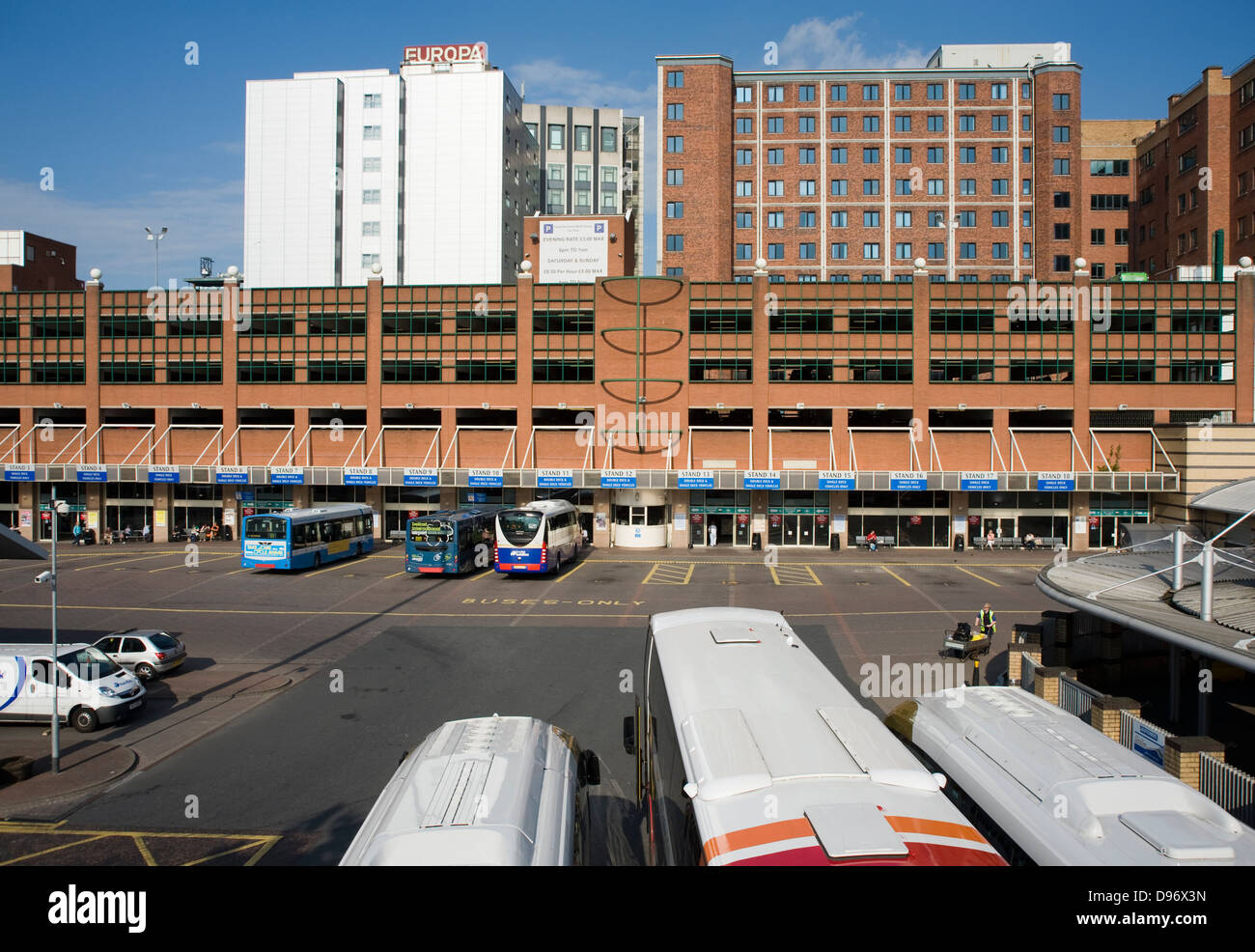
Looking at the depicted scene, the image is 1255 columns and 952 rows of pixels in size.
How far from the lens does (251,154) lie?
7356cm

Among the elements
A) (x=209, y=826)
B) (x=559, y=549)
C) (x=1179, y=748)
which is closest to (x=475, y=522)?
(x=559, y=549)

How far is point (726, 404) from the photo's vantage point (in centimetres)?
4503

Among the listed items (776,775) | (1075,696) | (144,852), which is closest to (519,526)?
(144,852)

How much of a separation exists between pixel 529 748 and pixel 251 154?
8058 centimetres

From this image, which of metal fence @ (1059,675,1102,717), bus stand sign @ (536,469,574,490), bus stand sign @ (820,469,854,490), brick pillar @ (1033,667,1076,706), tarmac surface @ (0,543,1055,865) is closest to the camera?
tarmac surface @ (0,543,1055,865)

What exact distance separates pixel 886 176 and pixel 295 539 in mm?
52763

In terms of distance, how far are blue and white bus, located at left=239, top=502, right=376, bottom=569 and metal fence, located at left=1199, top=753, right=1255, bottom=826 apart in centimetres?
3343

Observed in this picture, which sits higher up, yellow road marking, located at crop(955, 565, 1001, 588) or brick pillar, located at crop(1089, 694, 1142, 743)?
brick pillar, located at crop(1089, 694, 1142, 743)

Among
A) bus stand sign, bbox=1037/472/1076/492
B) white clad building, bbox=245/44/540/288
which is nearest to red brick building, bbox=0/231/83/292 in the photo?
white clad building, bbox=245/44/540/288

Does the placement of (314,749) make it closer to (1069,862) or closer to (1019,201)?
(1069,862)

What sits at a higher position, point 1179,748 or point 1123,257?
point 1123,257

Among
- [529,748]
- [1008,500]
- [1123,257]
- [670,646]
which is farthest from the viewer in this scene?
[1123,257]

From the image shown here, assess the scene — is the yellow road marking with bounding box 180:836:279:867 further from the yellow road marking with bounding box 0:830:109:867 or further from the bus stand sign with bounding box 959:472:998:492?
the bus stand sign with bounding box 959:472:998:492

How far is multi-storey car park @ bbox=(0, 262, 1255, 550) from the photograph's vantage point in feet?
144
